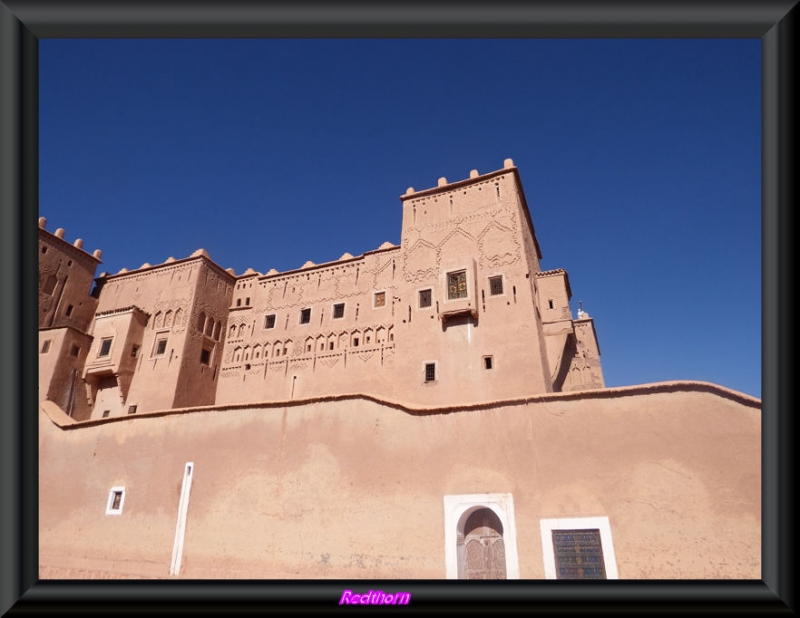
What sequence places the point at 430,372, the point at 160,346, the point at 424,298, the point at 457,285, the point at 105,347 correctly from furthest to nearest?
the point at 105,347, the point at 160,346, the point at 424,298, the point at 457,285, the point at 430,372

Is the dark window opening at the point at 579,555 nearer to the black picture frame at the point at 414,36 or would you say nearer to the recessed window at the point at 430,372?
the black picture frame at the point at 414,36

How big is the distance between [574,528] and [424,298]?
999 centimetres

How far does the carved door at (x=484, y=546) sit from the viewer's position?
7676mm

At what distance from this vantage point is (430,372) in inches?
583

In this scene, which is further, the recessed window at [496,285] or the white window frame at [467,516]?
the recessed window at [496,285]

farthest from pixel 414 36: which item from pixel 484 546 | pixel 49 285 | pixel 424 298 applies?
pixel 49 285

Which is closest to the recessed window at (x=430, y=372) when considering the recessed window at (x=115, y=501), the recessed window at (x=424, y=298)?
the recessed window at (x=424, y=298)

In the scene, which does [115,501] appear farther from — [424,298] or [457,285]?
[457,285]

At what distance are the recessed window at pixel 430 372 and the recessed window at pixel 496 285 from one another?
3.01 m

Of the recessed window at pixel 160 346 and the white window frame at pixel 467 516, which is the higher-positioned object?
the recessed window at pixel 160 346

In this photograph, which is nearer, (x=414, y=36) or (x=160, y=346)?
(x=414, y=36)

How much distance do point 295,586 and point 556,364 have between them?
15128 millimetres
